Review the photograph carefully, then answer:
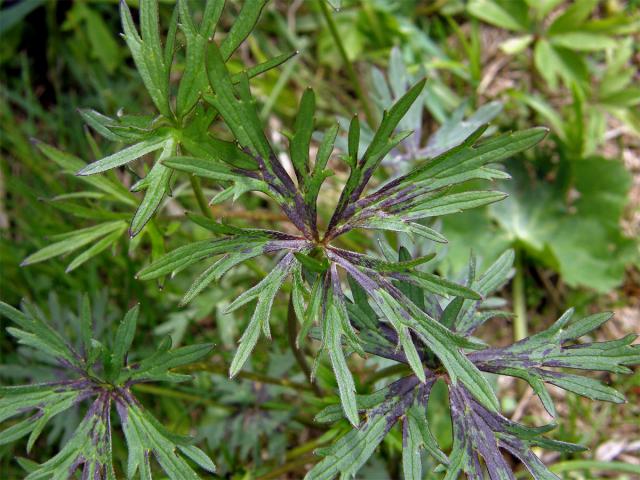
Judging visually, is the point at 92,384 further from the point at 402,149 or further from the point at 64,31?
the point at 64,31

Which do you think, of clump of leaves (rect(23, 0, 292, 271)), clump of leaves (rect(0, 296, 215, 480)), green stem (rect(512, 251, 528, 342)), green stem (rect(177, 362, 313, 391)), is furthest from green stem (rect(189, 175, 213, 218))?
green stem (rect(512, 251, 528, 342))

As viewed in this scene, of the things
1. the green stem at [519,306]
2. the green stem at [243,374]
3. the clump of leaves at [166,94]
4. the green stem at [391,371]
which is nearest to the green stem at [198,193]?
the clump of leaves at [166,94]

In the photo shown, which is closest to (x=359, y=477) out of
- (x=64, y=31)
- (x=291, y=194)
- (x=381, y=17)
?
(x=291, y=194)

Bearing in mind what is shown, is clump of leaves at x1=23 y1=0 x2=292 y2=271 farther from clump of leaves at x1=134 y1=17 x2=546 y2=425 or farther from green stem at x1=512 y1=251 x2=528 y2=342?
green stem at x1=512 y1=251 x2=528 y2=342

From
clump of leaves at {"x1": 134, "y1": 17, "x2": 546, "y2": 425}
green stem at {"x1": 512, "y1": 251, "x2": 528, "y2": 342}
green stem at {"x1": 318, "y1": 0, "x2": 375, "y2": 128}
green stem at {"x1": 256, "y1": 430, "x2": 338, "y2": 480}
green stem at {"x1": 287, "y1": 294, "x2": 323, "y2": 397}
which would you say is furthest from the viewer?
green stem at {"x1": 512, "y1": 251, "x2": 528, "y2": 342}

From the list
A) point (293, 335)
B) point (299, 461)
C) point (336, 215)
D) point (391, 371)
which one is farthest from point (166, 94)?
point (299, 461)

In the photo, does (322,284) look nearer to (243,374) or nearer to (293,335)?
(293,335)
